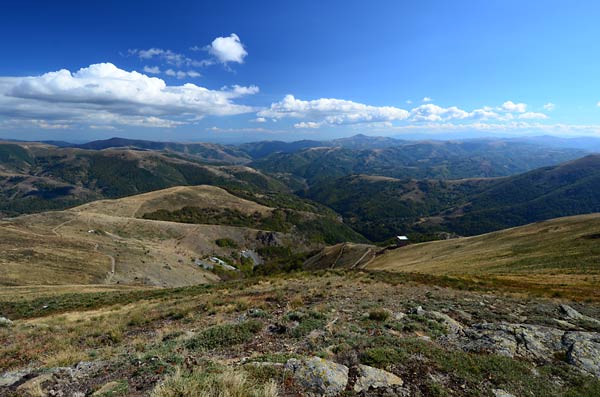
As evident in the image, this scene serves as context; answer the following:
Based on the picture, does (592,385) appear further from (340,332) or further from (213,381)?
(213,381)

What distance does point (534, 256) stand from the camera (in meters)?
43.2

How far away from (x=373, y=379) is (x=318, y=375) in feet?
5.80

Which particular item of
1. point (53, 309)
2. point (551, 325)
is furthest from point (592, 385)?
point (53, 309)

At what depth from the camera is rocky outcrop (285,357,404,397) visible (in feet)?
27.6

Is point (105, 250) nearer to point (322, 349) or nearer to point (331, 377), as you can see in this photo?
point (322, 349)

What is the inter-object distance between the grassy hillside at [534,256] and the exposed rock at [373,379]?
26.0 metres

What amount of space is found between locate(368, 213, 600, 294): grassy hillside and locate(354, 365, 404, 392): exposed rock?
2597 cm

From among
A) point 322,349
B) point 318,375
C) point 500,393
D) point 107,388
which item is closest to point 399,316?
point 322,349

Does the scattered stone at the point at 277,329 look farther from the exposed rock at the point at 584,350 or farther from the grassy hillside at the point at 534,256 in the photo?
the grassy hillside at the point at 534,256

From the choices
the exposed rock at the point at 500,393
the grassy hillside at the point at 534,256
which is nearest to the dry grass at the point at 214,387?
the exposed rock at the point at 500,393

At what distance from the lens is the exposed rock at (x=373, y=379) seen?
870cm

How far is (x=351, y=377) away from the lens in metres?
9.10

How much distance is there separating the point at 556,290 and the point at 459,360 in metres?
21.9

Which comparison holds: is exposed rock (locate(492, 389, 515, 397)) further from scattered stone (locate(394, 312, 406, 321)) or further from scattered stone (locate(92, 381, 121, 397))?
scattered stone (locate(92, 381, 121, 397))
